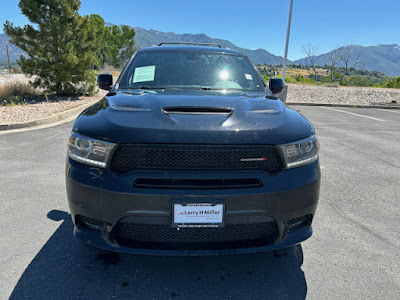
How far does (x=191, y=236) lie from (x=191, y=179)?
379 mm

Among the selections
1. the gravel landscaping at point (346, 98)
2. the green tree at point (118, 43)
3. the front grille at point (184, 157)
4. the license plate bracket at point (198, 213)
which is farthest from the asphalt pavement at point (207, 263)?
the green tree at point (118, 43)

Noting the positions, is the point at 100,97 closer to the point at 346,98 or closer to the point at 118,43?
the point at 346,98

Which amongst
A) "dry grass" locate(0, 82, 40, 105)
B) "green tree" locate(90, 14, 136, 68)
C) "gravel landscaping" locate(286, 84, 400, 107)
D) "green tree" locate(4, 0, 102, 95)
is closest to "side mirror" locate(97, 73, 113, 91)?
"green tree" locate(4, 0, 102, 95)

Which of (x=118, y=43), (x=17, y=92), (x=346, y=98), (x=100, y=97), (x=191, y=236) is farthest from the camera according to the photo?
(x=118, y=43)

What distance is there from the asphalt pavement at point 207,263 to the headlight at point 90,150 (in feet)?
2.82

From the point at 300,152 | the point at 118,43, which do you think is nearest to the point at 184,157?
the point at 300,152

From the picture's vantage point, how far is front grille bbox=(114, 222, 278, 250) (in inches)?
73.6

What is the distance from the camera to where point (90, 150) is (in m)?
1.88

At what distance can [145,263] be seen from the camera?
7.50 ft

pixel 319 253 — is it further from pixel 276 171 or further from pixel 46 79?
pixel 46 79

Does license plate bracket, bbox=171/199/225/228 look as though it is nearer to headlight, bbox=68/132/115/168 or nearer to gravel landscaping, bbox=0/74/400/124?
headlight, bbox=68/132/115/168

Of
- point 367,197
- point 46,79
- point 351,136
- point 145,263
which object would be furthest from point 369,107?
point 145,263

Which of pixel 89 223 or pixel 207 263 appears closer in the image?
pixel 89 223

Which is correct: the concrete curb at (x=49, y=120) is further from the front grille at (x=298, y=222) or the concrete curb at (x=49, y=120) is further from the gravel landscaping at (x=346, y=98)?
the gravel landscaping at (x=346, y=98)
